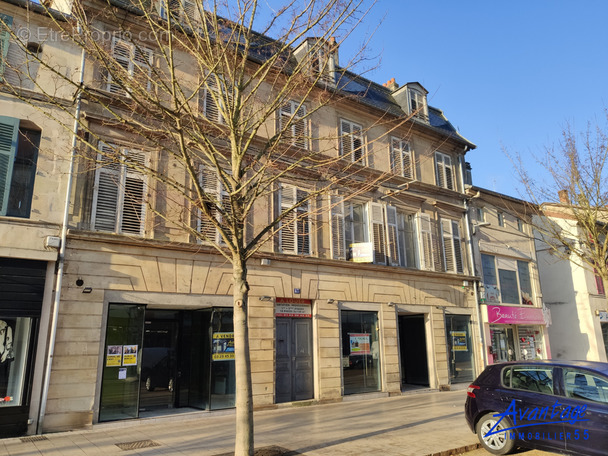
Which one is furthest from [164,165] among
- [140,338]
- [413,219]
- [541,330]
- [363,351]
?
[541,330]

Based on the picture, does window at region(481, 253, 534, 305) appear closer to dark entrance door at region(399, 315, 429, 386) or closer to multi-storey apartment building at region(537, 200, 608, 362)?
multi-storey apartment building at region(537, 200, 608, 362)

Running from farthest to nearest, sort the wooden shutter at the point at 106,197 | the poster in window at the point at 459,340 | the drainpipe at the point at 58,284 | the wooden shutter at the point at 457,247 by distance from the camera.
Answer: the wooden shutter at the point at 457,247 < the poster in window at the point at 459,340 < the wooden shutter at the point at 106,197 < the drainpipe at the point at 58,284

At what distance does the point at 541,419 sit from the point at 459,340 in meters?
10.3

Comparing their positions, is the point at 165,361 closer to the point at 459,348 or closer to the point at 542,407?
the point at 542,407

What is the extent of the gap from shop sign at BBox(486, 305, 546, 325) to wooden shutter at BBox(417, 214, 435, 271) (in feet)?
11.0

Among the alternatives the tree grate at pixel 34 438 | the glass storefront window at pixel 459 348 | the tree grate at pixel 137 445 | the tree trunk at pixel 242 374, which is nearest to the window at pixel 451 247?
the glass storefront window at pixel 459 348

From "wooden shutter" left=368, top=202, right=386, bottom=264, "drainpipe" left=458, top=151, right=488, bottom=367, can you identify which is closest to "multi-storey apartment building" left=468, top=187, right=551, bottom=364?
"drainpipe" left=458, top=151, right=488, bottom=367

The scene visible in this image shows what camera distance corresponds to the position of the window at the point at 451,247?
16578mm

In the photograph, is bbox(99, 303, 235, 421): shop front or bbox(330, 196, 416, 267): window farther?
bbox(330, 196, 416, 267): window

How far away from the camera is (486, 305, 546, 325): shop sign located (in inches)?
670

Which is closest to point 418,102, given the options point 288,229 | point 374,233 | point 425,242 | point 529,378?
point 425,242

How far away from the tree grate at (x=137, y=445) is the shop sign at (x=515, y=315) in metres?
13.2

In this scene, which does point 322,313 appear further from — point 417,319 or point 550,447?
point 550,447

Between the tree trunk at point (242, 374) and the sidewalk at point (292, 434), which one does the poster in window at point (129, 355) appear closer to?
the sidewalk at point (292, 434)
